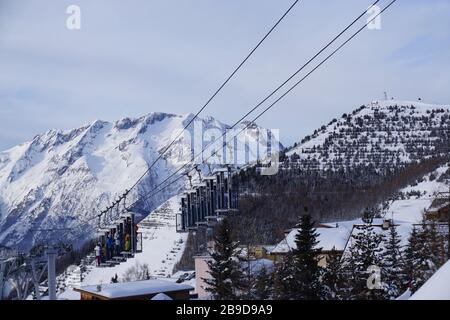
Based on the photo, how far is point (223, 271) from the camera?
15.0 metres

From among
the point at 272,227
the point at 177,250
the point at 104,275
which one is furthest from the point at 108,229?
the point at 177,250

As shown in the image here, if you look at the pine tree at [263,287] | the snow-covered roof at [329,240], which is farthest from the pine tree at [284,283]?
the snow-covered roof at [329,240]

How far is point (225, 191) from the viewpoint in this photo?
7555 millimetres

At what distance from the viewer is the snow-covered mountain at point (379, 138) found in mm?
101231

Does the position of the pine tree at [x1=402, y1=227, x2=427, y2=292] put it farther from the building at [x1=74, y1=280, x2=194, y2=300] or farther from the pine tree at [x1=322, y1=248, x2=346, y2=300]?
the building at [x1=74, y1=280, x2=194, y2=300]

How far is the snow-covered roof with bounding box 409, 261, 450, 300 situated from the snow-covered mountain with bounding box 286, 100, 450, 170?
89128 mm

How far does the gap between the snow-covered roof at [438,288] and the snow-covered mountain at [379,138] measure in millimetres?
89128

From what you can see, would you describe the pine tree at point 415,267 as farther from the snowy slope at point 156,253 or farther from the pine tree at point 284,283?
the snowy slope at point 156,253

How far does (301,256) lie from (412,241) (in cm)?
359

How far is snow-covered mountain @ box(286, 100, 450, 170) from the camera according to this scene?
10123cm

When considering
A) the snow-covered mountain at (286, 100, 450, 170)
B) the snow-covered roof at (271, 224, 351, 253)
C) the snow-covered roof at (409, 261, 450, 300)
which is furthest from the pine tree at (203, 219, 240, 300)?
the snow-covered mountain at (286, 100, 450, 170)
